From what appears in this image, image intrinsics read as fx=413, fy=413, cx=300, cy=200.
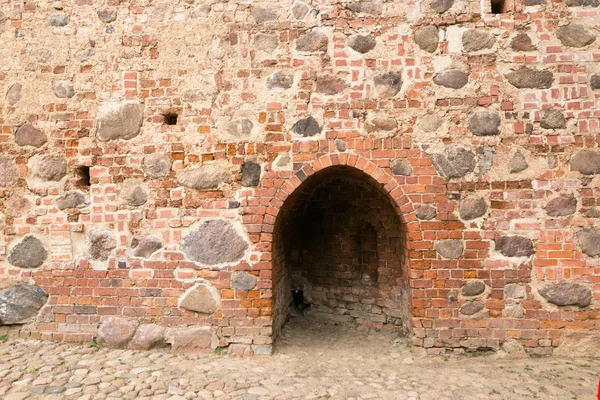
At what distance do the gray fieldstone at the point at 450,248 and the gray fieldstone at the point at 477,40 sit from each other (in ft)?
5.48

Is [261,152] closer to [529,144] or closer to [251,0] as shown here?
[251,0]

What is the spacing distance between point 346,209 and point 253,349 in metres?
1.79

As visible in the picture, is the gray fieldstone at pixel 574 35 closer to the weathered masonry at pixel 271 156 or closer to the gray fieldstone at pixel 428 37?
the weathered masonry at pixel 271 156

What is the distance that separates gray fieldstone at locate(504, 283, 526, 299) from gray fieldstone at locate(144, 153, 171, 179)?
3085 mm

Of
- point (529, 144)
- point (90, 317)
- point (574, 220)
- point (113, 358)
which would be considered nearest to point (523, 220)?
point (574, 220)

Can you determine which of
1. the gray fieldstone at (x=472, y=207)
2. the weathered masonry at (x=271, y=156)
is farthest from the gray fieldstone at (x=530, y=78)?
the gray fieldstone at (x=472, y=207)

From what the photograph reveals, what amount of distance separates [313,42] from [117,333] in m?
3.09

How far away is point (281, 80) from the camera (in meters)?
3.65

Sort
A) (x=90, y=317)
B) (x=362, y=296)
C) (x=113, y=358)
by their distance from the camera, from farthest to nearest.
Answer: (x=362, y=296)
(x=90, y=317)
(x=113, y=358)

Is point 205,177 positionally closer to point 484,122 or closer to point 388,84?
point 388,84

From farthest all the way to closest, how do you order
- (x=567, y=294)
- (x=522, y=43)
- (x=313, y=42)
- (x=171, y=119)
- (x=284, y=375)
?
(x=171, y=119), (x=313, y=42), (x=522, y=43), (x=567, y=294), (x=284, y=375)

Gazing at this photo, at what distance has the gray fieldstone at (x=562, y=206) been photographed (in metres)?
3.47

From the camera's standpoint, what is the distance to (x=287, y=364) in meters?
3.41

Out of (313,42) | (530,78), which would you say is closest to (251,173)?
(313,42)
